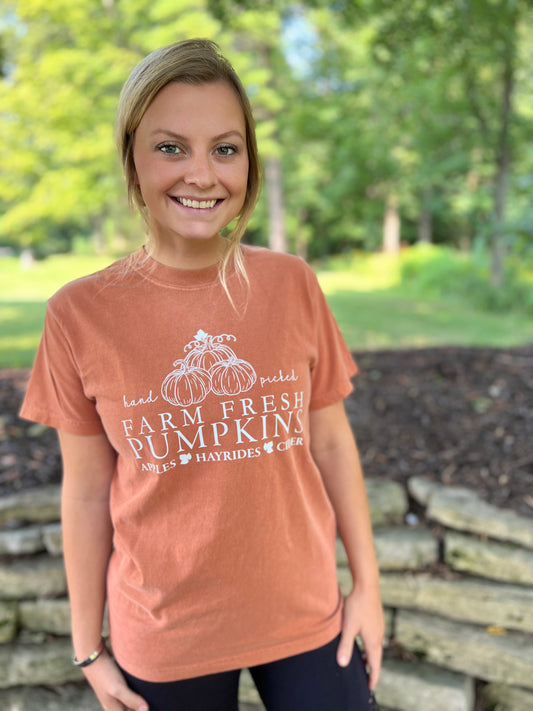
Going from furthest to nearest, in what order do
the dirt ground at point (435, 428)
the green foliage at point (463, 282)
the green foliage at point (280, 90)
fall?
the green foliage at point (463, 282), the green foliage at point (280, 90), the dirt ground at point (435, 428)

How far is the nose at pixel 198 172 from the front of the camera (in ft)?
3.81

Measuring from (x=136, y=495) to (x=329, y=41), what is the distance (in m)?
14.3

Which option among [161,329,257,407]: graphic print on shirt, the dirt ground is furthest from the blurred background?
[161,329,257,407]: graphic print on shirt

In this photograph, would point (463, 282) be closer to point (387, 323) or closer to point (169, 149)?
point (387, 323)

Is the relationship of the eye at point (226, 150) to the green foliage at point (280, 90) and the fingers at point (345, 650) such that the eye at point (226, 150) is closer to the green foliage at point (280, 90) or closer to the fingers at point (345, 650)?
the fingers at point (345, 650)

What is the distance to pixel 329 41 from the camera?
1333cm

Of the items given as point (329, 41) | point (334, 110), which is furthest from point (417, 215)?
point (334, 110)

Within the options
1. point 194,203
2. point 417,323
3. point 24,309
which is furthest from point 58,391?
point 24,309

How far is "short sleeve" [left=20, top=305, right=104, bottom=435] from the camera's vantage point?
121 cm

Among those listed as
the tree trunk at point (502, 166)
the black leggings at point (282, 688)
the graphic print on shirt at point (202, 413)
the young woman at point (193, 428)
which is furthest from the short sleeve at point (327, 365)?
the tree trunk at point (502, 166)

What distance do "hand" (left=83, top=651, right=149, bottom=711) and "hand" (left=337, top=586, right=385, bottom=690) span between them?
0.46 m

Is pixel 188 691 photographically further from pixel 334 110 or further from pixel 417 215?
pixel 417 215

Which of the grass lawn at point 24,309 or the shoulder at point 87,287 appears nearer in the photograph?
the shoulder at point 87,287

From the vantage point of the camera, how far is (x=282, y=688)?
1.28 meters
